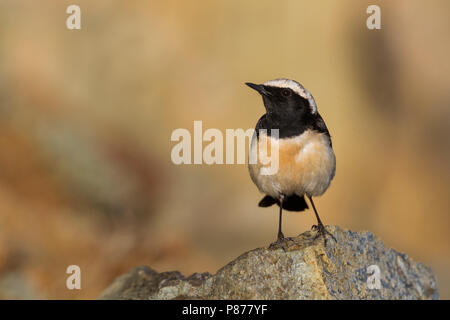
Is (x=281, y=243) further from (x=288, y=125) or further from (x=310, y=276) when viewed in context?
(x=288, y=125)

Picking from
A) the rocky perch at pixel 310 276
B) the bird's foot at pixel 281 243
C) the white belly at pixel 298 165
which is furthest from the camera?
the white belly at pixel 298 165

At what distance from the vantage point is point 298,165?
4.73 metres

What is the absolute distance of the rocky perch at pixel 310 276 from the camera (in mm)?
4336

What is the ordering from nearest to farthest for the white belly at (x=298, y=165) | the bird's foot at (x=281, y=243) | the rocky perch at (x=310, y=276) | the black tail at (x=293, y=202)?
the rocky perch at (x=310, y=276), the bird's foot at (x=281, y=243), the white belly at (x=298, y=165), the black tail at (x=293, y=202)

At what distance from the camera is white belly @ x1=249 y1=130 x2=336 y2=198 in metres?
4.72

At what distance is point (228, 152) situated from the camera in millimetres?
8484

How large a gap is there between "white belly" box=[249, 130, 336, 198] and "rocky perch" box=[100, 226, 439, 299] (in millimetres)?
448

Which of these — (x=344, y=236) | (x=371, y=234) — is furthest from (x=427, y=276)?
(x=344, y=236)

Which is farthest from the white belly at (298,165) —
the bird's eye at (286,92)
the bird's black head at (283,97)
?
the bird's eye at (286,92)

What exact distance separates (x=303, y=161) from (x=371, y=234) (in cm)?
113

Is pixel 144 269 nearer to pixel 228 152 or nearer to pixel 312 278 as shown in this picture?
pixel 312 278

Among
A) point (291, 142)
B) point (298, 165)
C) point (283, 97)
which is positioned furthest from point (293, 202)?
point (283, 97)

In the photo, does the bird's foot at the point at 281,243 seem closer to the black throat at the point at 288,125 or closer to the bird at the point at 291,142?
the bird at the point at 291,142

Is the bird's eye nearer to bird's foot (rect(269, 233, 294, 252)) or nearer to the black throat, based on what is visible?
the black throat
